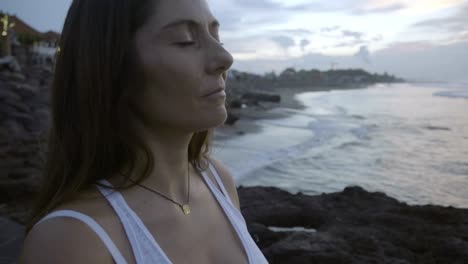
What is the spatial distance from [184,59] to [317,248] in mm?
1765

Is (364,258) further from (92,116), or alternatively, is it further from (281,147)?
(281,147)

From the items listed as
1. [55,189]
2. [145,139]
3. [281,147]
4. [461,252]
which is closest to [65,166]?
[55,189]

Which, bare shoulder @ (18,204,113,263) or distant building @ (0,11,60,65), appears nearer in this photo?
bare shoulder @ (18,204,113,263)

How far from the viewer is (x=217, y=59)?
46.9 inches

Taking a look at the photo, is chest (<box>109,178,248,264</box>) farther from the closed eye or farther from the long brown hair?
the closed eye

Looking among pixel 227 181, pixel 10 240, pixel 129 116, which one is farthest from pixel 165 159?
pixel 10 240

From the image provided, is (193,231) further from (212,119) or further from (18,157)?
(18,157)

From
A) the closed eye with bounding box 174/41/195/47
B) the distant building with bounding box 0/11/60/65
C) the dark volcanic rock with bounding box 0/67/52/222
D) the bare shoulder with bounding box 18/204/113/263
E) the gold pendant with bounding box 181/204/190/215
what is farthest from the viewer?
the distant building with bounding box 0/11/60/65

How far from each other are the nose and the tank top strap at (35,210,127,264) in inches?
20.3

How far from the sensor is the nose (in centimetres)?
118

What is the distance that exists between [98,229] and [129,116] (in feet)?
1.13

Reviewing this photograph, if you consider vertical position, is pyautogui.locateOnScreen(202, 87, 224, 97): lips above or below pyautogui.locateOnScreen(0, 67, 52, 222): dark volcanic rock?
above

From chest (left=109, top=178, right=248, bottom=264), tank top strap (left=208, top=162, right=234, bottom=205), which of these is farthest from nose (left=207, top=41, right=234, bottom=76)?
tank top strap (left=208, top=162, right=234, bottom=205)

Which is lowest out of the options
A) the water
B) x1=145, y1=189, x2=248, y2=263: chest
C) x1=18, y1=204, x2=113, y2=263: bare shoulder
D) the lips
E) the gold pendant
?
the water
